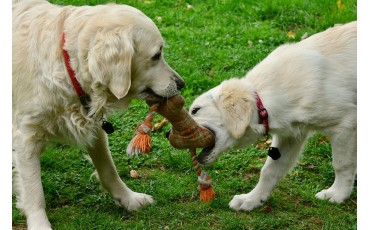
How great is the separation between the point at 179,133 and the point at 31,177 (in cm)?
112

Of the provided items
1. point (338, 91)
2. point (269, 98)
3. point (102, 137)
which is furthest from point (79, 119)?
point (338, 91)

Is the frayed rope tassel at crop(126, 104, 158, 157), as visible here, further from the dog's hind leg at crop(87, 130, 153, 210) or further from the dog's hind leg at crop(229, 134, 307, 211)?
the dog's hind leg at crop(229, 134, 307, 211)

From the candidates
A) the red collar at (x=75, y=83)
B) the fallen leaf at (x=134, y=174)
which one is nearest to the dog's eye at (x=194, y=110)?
the fallen leaf at (x=134, y=174)

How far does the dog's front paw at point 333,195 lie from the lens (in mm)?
4570

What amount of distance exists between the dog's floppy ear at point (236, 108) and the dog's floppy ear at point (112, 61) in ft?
3.32

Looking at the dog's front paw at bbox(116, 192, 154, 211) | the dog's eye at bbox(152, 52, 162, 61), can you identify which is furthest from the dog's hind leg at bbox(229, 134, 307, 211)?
the dog's eye at bbox(152, 52, 162, 61)

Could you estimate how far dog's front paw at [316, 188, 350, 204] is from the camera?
457cm

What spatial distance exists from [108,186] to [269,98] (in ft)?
4.65

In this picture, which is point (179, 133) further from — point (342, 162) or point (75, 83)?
point (342, 162)

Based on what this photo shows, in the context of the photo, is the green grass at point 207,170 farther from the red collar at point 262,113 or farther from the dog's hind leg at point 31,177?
the red collar at point 262,113

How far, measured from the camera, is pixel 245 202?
455cm

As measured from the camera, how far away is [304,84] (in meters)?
4.44

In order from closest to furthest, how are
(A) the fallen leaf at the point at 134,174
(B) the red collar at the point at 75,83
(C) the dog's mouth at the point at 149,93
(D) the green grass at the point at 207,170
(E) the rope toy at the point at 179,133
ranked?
1. (B) the red collar at the point at 75,83
2. (C) the dog's mouth at the point at 149,93
3. (E) the rope toy at the point at 179,133
4. (D) the green grass at the point at 207,170
5. (A) the fallen leaf at the point at 134,174

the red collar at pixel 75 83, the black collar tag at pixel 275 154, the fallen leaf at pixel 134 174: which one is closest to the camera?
the red collar at pixel 75 83
